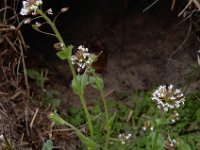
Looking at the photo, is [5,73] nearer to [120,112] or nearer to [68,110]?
[68,110]

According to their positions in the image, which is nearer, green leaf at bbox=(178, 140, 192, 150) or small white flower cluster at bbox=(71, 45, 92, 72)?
small white flower cluster at bbox=(71, 45, 92, 72)

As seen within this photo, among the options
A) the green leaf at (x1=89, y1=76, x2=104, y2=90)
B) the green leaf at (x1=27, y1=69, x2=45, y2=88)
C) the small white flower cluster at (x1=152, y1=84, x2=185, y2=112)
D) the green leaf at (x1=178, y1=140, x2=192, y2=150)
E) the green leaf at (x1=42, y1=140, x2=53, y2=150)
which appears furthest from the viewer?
the green leaf at (x1=27, y1=69, x2=45, y2=88)

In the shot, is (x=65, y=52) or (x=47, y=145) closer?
(x=65, y=52)

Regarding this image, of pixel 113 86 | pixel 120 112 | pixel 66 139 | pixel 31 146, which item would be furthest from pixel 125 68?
pixel 31 146

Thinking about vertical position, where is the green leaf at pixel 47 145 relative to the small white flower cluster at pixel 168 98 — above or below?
below

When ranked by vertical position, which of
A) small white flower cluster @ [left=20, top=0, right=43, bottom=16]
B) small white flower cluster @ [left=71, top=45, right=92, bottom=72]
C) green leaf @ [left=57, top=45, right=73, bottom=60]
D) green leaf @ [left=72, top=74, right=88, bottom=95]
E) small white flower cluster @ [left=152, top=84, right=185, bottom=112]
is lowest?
small white flower cluster @ [left=152, top=84, right=185, bottom=112]

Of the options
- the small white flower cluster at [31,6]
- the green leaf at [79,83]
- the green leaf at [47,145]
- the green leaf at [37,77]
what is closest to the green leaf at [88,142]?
the green leaf at [79,83]

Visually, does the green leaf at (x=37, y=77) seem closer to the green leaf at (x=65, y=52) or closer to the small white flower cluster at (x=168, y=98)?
the green leaf at (x=65, y=52)

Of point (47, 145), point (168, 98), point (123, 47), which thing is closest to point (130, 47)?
point (123, 47)

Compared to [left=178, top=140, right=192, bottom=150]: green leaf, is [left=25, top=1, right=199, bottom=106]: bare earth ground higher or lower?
higher

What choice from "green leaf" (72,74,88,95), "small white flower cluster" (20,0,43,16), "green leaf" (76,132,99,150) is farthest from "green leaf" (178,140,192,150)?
"small white flower cluster" (20,0,43,16)

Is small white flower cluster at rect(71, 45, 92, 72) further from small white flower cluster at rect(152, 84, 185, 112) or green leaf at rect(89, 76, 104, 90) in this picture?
small white flower cluster at rect(152, 84, 185, 112)

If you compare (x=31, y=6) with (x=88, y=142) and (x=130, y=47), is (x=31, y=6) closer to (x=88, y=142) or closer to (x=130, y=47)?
(x=88, y=142)
